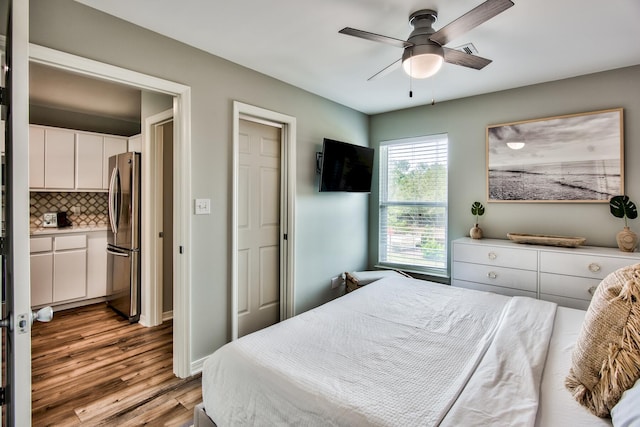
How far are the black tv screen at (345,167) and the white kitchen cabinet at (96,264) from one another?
9.73 feet

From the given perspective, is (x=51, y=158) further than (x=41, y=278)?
Yes

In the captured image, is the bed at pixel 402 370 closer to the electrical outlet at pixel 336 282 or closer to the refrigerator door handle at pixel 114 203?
the electrical outlet at pixel 336 282

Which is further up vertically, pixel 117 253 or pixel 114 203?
pixel 114 203

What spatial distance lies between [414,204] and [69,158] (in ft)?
14.0

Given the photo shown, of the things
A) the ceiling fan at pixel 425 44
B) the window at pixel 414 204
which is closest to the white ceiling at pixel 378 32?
the ceiling fan at pixel 425 44

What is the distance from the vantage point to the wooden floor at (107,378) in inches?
77.5

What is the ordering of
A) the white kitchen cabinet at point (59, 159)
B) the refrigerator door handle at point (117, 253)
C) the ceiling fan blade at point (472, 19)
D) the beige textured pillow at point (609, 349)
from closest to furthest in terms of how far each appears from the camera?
1. the beige textured pillow at point (609, 349)
2. the ceiling fan blade at point (472, 19)
3. the refrigerator door handle at point (117, 253)
4. the white kitchen cabinet at point (59, 159)

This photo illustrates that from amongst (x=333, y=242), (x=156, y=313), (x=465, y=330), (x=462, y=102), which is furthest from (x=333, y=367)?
(x=462, y=102)

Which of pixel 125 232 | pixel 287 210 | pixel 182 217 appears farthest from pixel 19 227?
pixel 125 232

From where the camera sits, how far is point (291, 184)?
316 centimetres

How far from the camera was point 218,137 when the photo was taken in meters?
2.52

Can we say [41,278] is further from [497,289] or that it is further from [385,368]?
[497,289]

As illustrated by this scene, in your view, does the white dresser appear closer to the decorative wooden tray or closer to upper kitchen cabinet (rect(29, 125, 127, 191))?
the decorative wooden tray

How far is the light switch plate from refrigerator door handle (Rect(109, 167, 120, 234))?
5.94ft
